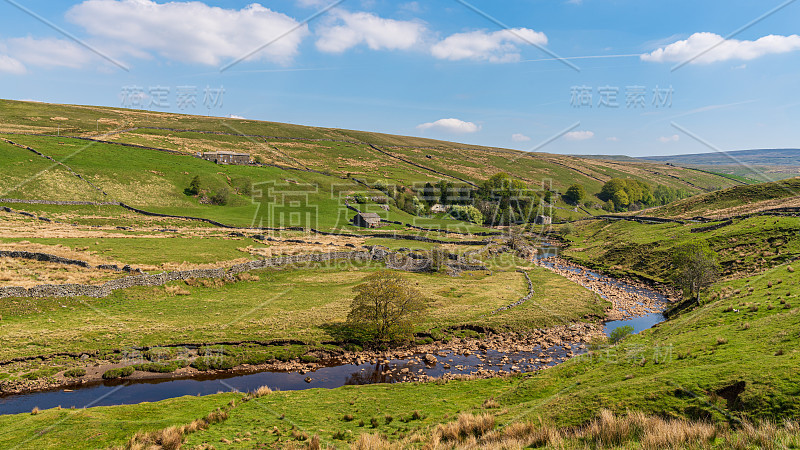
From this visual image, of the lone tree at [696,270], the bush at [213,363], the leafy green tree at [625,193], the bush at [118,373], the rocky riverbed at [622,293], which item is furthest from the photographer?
the leafy green tree at [625,193]

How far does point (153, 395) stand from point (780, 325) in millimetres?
37696

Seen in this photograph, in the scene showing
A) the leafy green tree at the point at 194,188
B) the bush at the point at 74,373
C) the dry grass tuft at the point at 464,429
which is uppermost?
the leafy green tree at the point at 194,188

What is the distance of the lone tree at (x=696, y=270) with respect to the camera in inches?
1423

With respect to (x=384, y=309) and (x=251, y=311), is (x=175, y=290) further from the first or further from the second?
(x=384, y=309)

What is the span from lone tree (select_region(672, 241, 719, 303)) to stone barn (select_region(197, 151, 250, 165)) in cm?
11612

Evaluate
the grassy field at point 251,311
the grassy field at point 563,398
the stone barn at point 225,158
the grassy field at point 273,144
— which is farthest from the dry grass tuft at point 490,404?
the stone barn at point 225,158

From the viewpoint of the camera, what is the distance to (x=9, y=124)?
10912cm

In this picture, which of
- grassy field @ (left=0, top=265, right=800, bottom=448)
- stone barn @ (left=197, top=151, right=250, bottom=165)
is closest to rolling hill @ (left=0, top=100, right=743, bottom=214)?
stone barn @ (left=197, top=151, right=250, bottom=165)

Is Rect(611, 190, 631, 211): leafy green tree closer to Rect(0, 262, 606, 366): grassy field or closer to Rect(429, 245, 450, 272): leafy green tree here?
Rect(0, 262, 606, 366): grassy field

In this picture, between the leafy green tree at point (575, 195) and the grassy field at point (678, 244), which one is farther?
the leafy green tree at point (575, 195)

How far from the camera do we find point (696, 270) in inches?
1435

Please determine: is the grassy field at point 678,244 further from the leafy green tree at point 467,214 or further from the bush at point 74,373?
the bush at point 74,373

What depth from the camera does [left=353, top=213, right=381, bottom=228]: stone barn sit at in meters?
89.3

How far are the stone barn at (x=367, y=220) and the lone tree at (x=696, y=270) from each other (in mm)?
62185
